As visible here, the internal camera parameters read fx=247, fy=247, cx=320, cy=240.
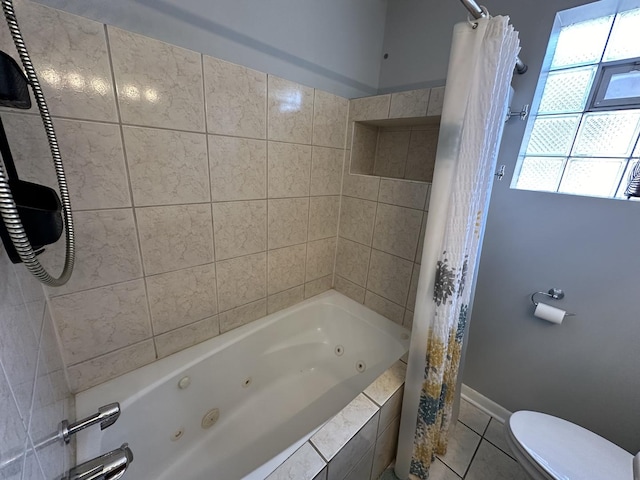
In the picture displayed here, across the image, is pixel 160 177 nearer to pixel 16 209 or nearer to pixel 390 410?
pixel 16 209

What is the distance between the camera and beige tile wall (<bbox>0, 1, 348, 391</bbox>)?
0.73 meters

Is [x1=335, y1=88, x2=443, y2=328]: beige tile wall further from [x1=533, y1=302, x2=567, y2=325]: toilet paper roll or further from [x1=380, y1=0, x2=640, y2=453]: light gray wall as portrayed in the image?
[x1=533, y1=302, x2=567, y2=325]: toilet paper roll

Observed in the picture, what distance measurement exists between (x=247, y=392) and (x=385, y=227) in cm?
117

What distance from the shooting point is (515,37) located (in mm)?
772

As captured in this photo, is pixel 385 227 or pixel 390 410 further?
pixel 385 227

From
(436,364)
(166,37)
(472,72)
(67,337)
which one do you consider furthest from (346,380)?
(166,37)

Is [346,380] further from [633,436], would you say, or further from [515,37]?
[515,37]

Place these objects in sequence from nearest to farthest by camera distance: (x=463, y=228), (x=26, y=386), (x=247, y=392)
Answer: (x=26, y=386), (x=463, y=228), (x=247, y=392)

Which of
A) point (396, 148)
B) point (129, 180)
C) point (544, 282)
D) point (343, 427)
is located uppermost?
point (396, 148)

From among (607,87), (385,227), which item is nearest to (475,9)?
(607,87)

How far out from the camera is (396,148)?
1494mm

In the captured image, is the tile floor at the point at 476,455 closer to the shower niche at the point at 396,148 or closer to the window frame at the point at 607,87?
the shower niche at the point at 396,148

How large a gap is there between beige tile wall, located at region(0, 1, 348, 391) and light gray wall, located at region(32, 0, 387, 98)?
73 mm

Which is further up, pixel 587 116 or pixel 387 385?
pixel 587 116
